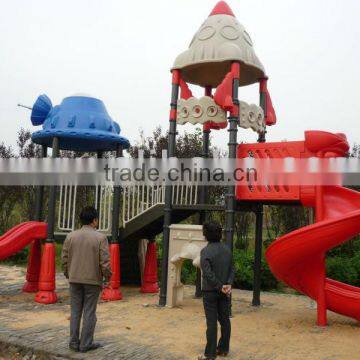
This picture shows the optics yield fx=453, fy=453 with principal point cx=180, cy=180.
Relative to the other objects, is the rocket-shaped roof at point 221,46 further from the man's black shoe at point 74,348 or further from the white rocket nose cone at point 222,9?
the man's black shoe at point 74,348

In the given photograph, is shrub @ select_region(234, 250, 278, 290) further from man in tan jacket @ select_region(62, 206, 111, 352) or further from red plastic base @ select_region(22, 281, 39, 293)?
man in tan jacket @ select_region(62, 206, 111, 352)

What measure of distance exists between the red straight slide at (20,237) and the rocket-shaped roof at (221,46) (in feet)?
12.8

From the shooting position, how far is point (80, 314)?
4.87m

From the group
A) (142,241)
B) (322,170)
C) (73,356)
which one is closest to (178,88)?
(322,170)

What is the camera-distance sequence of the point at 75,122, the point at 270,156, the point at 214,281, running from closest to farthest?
the point at 214,281
the point at 270,156
the point at 75,122

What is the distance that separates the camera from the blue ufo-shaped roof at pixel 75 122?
8523 millimetres

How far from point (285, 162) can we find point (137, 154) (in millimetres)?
11772

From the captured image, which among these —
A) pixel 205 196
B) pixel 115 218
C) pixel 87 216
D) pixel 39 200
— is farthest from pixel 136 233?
pixel 87 216

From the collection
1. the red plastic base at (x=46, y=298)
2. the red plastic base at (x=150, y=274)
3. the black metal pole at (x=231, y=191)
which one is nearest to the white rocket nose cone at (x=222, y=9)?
the black metal pole at (x=231, y=191)

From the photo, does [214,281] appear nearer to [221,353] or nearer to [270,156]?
[221,353]

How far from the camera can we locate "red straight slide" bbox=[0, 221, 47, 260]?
8023 mm

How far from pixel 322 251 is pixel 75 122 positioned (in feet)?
16.5

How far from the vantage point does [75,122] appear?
862 cm

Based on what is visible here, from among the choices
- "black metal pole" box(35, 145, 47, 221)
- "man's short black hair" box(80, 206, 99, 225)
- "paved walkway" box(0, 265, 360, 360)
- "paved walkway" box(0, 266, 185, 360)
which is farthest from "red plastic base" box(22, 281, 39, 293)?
"man's short black hair" box(80, 206, 99, 225)
